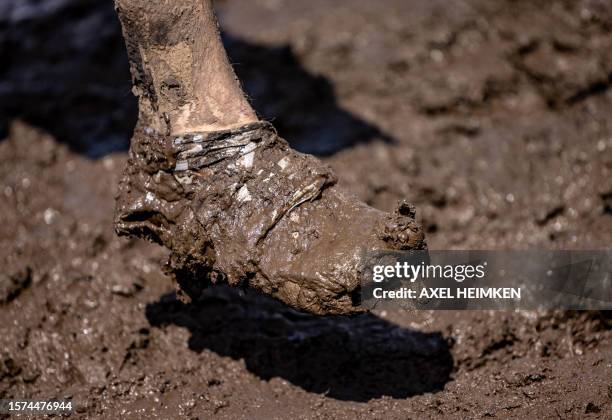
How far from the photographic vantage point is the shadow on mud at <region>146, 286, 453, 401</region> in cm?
239

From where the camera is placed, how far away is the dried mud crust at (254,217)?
1989 mm

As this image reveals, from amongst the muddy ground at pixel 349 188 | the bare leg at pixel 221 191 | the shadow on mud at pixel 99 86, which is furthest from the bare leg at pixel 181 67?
the shadow on mud at pixel 99 86

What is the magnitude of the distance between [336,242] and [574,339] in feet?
3.37

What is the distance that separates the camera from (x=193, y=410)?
2275 mm

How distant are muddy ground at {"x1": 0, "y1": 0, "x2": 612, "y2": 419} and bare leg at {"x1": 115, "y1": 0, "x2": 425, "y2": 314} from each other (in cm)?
40

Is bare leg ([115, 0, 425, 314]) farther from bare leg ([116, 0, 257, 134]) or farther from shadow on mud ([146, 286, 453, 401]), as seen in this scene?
shadow on mud ([146, 286, 453, 401])

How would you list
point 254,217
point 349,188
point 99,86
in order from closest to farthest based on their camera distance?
1. point 254,217
2. point 349,188
3. point 99,86

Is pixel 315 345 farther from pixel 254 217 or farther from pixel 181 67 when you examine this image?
pixel 181 67

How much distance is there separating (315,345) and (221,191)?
71 centimetres

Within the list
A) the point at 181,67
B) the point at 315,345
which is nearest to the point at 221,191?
the point at 181,67

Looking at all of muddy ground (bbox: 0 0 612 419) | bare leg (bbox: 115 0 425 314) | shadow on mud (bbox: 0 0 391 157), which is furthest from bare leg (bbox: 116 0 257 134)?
shadow on mud (bbox: 0 0 391 157)

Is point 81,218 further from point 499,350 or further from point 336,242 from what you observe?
point 499,350

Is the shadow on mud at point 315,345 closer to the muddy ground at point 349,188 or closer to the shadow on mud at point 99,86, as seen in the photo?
the muddy ground at point 349,188

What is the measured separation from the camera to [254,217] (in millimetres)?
A: 2096
